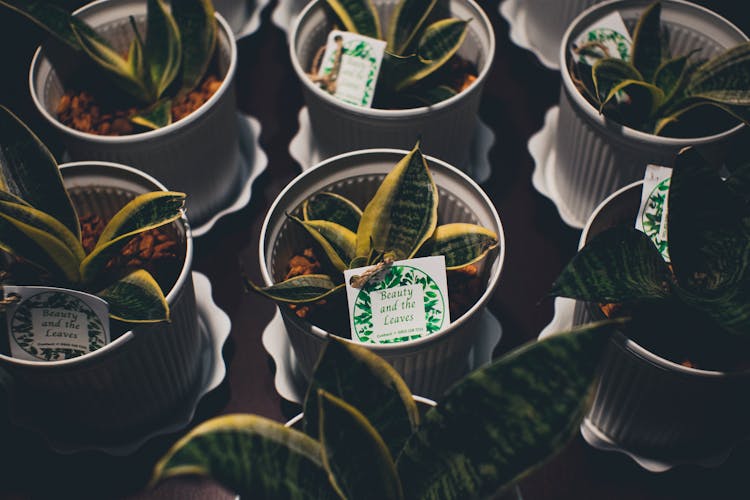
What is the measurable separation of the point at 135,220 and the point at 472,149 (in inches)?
21.0

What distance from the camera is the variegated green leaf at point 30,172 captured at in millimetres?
761

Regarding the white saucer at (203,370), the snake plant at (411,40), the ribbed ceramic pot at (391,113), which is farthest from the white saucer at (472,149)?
the white saucer at (203,370)

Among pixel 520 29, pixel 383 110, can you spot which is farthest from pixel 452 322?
pixel 520 29

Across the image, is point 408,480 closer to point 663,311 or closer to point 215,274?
point 663,311

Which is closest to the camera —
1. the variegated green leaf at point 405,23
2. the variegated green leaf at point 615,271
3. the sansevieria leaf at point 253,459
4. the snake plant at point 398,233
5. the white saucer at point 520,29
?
the sansevieria leaf at point 253,459

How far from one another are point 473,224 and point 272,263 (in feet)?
0.75

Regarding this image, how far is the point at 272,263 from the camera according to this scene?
2.65 ft

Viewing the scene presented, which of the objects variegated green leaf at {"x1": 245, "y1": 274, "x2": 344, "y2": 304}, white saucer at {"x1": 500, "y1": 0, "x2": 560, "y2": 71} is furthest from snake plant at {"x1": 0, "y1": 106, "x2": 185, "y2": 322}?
white saucer at {"x1": 500, "y1": 0, "x2": 560, "y2": 71}

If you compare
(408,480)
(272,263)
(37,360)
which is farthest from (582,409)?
(37,360)

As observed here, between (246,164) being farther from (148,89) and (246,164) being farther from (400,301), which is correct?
(400,301)

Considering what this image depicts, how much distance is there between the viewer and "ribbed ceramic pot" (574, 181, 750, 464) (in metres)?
0.71

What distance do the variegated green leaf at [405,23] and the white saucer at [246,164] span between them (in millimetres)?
257

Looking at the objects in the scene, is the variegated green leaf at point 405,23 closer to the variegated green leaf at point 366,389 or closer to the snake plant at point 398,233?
the snake plant at point 398,233

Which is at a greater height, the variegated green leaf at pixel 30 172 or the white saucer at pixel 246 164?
the variegated green leaf at pixel 30 172
